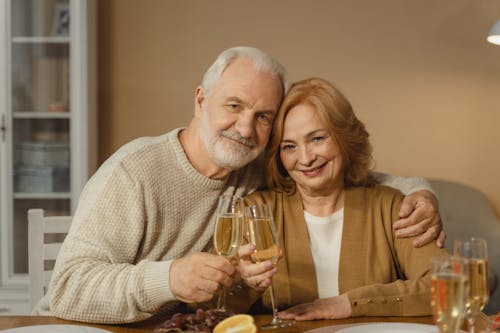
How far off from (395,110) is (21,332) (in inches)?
117

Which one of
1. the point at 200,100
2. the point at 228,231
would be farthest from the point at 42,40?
the point at 228,231

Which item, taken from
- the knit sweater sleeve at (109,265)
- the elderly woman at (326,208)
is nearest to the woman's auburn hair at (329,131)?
the elderly woman at (326,208)

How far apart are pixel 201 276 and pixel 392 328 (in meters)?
0.42

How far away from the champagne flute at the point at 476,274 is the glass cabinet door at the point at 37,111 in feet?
8.85

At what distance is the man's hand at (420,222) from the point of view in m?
1.91

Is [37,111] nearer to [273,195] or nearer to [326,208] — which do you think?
[273,195]

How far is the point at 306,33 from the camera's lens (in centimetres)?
400

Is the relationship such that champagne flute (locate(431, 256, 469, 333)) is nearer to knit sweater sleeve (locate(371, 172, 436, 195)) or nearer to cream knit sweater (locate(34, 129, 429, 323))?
cream knit sweater (locate(34, 129, 429, 323))

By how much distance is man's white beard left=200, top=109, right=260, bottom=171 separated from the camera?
196 centimetres

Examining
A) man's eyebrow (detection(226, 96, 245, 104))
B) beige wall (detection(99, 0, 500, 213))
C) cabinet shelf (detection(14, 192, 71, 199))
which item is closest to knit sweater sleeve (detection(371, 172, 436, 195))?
man's eyebrow (detection(226, 96, 245, 104))

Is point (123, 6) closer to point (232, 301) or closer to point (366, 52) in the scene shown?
point (366, 52)

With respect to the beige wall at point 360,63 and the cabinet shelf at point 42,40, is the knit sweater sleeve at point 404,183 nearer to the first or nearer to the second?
the beige wall at point 360,63

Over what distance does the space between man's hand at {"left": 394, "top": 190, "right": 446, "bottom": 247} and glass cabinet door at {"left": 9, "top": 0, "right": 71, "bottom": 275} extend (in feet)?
7.09

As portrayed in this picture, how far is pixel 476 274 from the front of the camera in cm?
125
